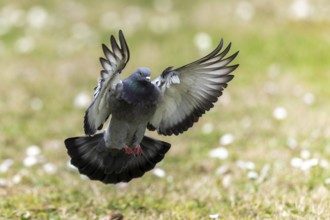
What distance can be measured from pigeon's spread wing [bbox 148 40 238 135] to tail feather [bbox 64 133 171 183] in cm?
21

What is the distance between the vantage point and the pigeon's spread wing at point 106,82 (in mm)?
4449

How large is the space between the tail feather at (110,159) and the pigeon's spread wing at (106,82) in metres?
0.46

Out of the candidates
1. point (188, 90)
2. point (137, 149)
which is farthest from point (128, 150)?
point (188, 90)

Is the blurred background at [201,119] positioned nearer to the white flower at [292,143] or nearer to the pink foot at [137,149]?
the white flower at [292,143]

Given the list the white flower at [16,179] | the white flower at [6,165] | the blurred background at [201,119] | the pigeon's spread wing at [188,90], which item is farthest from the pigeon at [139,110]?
the white flower at [6,165]

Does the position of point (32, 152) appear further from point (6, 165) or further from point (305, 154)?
point (305, 154)

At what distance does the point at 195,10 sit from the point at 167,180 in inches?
437

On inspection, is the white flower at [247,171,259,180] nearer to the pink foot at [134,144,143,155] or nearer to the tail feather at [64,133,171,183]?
the tail feather at [64,133,171,183]

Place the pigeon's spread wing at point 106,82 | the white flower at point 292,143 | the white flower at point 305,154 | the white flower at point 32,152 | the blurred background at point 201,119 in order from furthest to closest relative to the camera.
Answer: the white flower at point 32,152 < the white flower at point 292,143 < the white flower at point 305,154 < the blurred background at point 201,119 < the pigeon's spread wing at point 106,82

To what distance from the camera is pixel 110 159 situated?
5.64 metres

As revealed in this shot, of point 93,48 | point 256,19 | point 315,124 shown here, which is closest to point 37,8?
point 93,48

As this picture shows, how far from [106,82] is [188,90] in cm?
95

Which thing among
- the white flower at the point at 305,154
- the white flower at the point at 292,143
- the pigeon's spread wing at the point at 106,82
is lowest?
the pigeon's spread wing at the point at 106,82

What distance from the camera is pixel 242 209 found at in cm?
593
